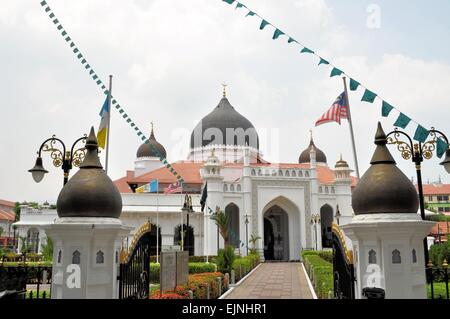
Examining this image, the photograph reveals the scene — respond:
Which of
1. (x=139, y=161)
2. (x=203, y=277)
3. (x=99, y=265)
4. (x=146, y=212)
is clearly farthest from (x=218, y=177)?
(x=99, y=265)

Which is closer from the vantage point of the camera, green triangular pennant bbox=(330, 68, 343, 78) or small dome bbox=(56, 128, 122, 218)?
small dome bbox=(56, 128, 122, 218)

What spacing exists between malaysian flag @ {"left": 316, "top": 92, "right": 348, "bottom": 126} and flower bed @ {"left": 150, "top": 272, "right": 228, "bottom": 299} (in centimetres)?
672

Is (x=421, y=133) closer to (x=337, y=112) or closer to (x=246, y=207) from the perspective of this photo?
(x=337, y=112)

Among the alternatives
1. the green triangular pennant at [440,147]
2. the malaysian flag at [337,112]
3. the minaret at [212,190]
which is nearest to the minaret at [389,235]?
the green triangular pennant at [440,147]

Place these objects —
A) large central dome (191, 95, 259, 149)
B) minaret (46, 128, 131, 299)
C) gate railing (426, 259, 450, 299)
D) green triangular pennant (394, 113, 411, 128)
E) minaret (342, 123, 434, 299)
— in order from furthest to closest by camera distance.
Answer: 1. large central dome (191, 95, 259, 149)
2. green triangular pennant (394, 113, 411, 128)
3. minaret (46, 128, 131, 299)
4. gate railing (426, 259, 450, 299)
5. minaret (342, 123, 434, 299)

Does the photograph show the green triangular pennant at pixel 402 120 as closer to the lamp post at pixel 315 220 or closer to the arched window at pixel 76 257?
the arched window at pixel 76 257

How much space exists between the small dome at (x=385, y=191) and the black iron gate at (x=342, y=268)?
950 mm

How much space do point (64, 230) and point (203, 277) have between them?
27.5 ft

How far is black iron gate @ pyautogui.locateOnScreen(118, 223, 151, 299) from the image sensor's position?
761cm

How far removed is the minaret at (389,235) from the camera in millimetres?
6188

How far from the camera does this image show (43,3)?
11008mm

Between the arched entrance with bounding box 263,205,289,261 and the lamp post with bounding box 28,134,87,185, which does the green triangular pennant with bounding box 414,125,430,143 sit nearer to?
the lamp post with bounding box 28,134,87,185

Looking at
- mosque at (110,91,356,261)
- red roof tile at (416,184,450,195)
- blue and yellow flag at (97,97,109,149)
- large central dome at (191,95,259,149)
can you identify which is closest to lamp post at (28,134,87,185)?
blue and yellow flag at (97,97,109,149)
